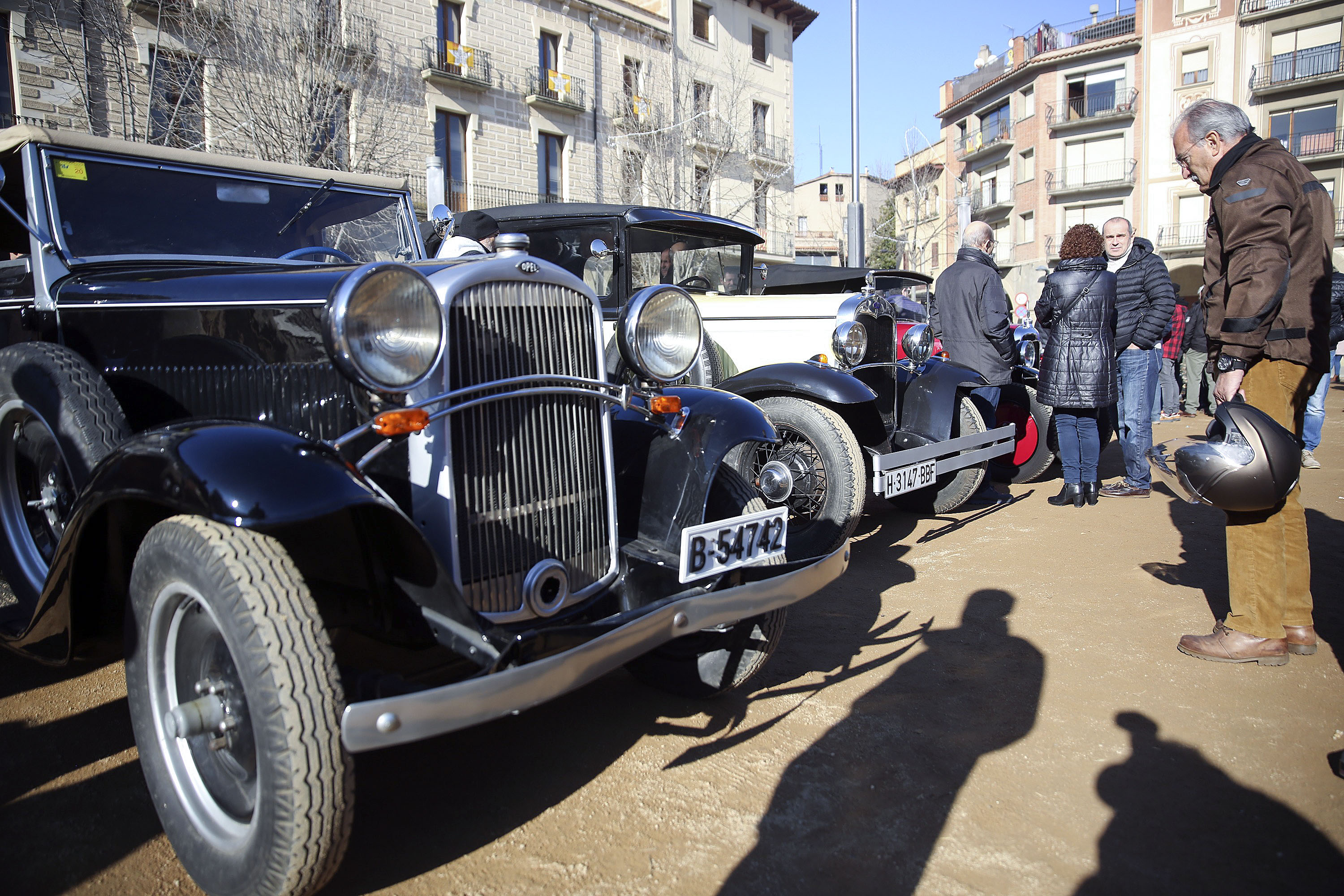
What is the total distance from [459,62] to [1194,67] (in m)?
27.2

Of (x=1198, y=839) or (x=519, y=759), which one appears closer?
(x=1198, y=839)

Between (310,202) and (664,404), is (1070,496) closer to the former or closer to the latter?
(664,404)

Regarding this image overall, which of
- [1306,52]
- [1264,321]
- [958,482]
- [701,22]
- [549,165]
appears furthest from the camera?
[1306,52]

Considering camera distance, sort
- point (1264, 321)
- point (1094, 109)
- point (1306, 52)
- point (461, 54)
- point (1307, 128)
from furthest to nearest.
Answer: point (1094, 109)
point (1307, 128)
point (1306, 52)
point (461, 54)
point (1264, 321)

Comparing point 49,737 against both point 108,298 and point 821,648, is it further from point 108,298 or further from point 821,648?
point 821,648

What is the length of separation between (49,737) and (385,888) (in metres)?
1.41

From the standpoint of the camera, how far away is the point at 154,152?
305cm

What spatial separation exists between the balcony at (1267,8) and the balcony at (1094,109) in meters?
3.78

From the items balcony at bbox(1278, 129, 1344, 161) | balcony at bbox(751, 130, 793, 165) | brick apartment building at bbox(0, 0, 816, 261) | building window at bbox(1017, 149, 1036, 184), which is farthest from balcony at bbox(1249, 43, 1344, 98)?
balcony at bbox(751, 130, 793, 165)

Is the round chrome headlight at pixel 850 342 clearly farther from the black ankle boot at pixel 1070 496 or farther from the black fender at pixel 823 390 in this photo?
the black ankle boot at pixel 1070 496

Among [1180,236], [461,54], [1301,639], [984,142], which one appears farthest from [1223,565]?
[984,142]

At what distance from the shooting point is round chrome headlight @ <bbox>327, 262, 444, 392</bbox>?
1706 mm

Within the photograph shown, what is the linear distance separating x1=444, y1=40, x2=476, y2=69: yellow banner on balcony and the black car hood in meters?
18.3

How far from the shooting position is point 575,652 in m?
1.64
